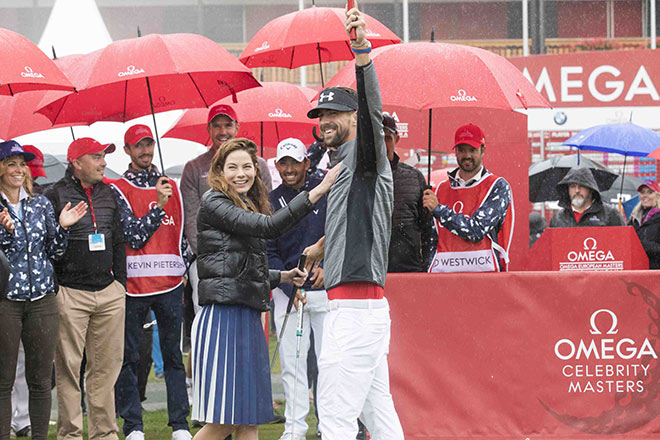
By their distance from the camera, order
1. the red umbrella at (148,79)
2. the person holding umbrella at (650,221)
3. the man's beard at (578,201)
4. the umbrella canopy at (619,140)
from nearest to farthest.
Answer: the red umbrella at (148,79) < the person holding umbrella at (650,221) < the man's beard at (578,201) < the umbrella canopy at (619,140)

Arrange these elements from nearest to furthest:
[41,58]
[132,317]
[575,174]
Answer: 1. [41,58]
2. [132,317]
3. [575,174]

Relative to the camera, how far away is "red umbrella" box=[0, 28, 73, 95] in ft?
20.5

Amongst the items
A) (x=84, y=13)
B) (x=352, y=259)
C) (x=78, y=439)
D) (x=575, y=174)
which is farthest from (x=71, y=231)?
(x=84, y=13)

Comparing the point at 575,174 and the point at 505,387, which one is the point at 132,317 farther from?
the point at 575,174

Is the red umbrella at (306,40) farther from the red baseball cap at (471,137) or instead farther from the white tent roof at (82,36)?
the white tent roof at (82,36)

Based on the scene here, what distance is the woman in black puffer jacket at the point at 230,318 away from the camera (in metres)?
5.57

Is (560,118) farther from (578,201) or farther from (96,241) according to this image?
(96,241)

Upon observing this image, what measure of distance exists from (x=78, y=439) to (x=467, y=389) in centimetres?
267

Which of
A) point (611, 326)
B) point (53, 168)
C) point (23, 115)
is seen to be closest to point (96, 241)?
point (23, 115)

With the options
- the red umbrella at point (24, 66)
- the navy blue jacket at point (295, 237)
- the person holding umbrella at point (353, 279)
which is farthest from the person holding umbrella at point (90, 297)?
the person holding umbrella at point (353, 279)

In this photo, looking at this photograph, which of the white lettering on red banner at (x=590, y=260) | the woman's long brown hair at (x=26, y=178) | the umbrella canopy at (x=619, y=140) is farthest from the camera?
the umbrella canopy at (x=619, y=140)

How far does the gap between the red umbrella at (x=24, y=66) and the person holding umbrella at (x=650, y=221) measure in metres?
5.05

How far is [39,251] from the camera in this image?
6723 millimetres

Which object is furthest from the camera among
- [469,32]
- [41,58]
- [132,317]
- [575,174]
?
[469,32]
